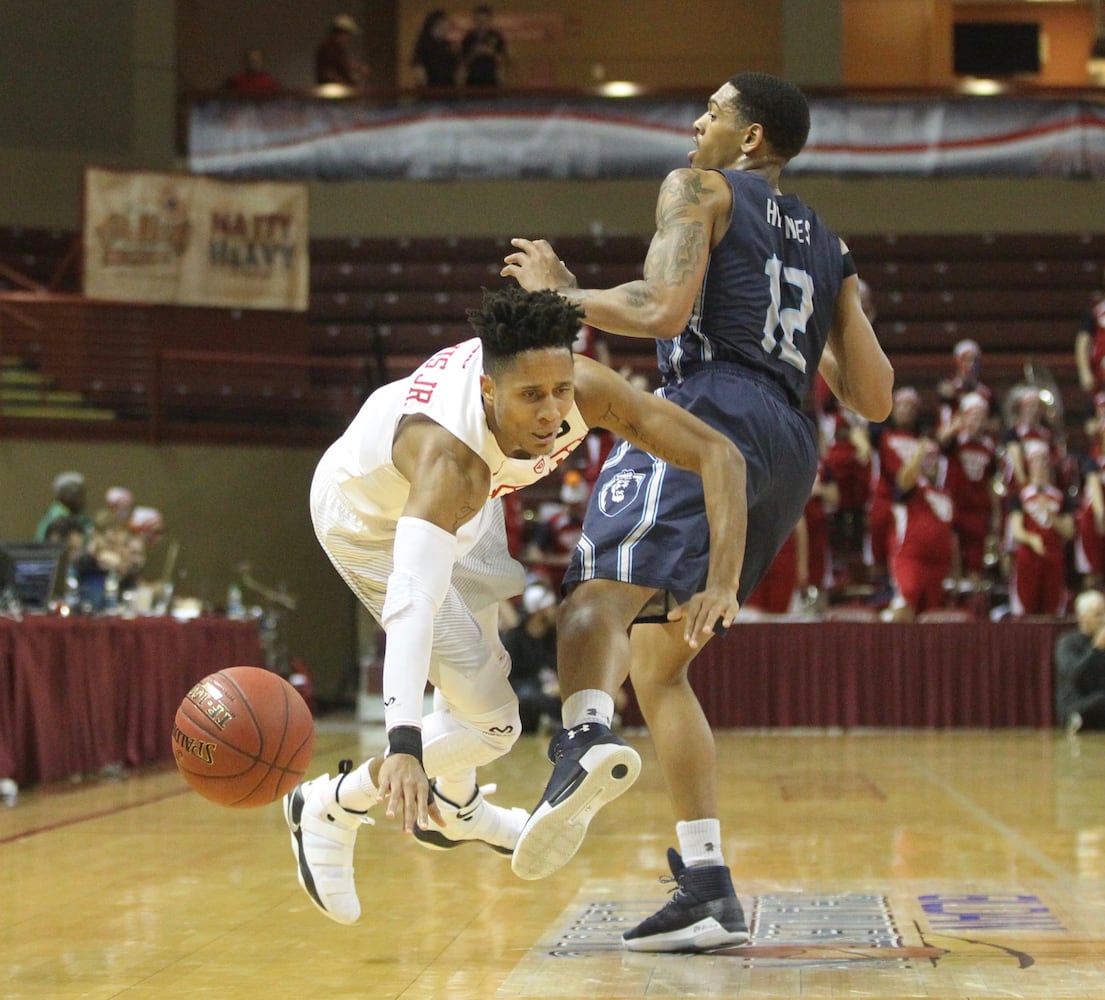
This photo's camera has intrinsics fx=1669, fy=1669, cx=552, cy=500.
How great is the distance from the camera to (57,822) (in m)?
7.30

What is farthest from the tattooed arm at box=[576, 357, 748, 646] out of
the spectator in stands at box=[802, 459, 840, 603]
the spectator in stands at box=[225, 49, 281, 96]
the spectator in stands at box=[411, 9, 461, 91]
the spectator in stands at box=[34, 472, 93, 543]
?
the spectator in stands at box=[411, 9, 461, 91]

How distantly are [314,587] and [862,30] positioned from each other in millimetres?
11060

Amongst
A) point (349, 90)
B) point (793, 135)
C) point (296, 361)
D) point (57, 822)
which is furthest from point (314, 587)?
point (793, 135)

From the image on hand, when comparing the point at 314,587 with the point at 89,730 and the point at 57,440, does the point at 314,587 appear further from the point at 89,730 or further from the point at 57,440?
the point at 89,730

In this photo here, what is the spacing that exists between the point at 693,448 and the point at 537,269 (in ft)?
1.80

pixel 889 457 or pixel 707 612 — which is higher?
pixel 889 457

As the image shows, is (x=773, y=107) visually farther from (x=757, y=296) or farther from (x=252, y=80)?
(x=252, y=80)

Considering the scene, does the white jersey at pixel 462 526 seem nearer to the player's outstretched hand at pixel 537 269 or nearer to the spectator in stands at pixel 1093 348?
the player's outstretched hand at pixel 537 269

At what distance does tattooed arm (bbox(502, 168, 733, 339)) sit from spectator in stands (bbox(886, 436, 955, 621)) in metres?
9.38

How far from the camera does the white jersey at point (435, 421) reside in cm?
370

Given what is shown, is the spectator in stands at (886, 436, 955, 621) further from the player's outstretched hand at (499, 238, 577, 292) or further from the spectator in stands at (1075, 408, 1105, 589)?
the player's outstretched hand at (499, 238, 577, 292)

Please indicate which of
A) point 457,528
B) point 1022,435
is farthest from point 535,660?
point 457,528

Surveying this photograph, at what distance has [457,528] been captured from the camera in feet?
12.0

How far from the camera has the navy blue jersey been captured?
4.21 meters
